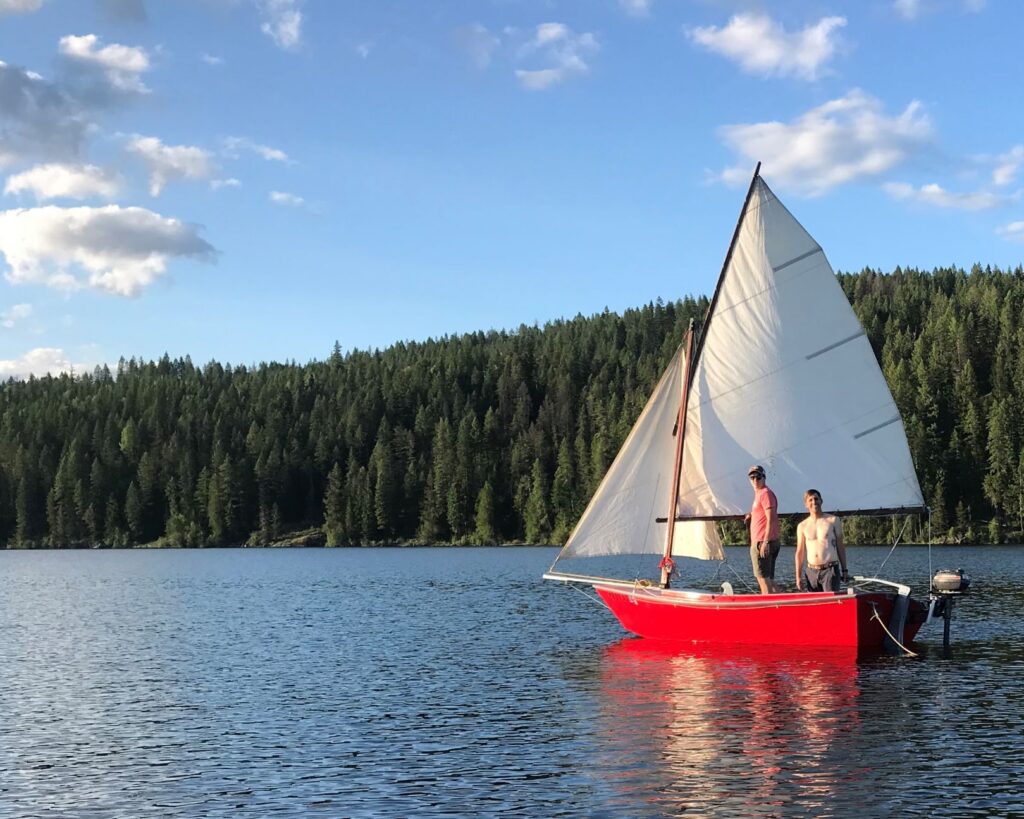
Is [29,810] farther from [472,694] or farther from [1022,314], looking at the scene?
[1022,314]

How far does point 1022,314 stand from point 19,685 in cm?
16930

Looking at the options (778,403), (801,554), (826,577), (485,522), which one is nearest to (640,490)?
(778,403)

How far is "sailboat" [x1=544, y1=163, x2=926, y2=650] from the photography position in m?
34.6

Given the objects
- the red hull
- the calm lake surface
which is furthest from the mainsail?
the calm lake surface

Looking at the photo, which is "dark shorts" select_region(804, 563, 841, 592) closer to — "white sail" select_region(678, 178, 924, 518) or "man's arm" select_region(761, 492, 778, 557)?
"man's arm" select_region(761, 492, 778, 557)

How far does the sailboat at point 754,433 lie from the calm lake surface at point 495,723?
202 centimetres

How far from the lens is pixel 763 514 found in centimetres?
3266

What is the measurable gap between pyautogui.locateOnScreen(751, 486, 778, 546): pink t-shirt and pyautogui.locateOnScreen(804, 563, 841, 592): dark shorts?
1.39 metres

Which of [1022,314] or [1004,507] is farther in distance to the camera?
[1022,314]

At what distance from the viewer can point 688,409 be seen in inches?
1439

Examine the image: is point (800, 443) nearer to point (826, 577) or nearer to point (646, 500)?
point (826, 577)

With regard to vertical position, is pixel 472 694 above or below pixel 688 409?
below

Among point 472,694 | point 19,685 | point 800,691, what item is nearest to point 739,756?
point 800,691

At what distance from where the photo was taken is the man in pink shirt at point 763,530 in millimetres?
32625
